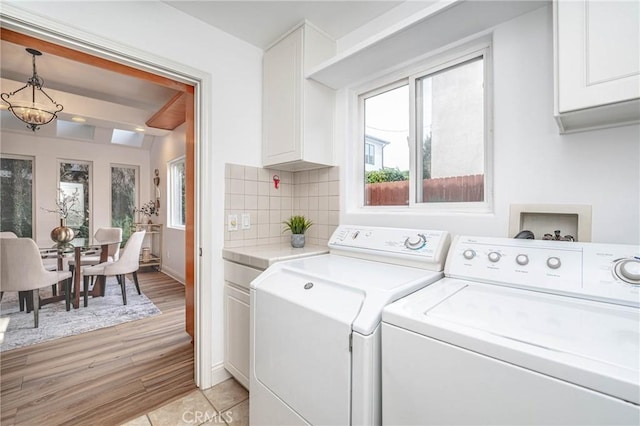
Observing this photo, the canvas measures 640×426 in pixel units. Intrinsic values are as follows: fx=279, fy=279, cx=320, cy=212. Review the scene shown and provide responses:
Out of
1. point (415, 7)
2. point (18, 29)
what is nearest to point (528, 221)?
point (415, 7)

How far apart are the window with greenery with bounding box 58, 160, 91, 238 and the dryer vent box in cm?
639

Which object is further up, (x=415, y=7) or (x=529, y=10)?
(x=415, y=7)

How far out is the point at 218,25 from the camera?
1.90 meters

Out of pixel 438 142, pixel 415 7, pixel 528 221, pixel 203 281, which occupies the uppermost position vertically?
pixel 415 7

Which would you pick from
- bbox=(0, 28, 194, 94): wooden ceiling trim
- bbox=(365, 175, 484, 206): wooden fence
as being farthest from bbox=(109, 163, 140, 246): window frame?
bbox=(365, 175, 484, 206): wooden fence

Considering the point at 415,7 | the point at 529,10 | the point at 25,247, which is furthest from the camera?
the point at 25,247

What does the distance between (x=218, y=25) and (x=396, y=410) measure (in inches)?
91.8

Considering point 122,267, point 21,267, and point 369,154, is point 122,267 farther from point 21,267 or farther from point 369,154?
point 369,154

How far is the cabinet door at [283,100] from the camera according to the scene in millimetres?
1905

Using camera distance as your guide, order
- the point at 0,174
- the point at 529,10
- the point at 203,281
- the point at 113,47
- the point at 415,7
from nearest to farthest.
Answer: the point at 529,10 → the point at 113,47 → the point at 415,7 → the point at 203,281 → the point at 0,174

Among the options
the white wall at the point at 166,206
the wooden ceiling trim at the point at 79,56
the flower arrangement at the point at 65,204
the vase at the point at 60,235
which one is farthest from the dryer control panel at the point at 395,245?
the flower arrangement at the point at 65,204

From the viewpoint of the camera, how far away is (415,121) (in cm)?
178

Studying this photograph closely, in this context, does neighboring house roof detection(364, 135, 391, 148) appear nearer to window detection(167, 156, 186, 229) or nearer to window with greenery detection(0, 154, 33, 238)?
window detection(167, 156, 186, 229)

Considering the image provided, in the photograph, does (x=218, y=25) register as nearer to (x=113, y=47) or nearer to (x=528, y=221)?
(x=113, y=47)
